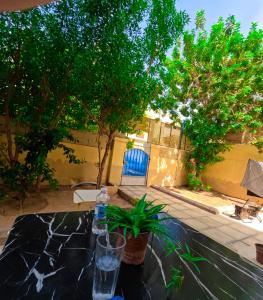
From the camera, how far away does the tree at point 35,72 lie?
3.85 meters

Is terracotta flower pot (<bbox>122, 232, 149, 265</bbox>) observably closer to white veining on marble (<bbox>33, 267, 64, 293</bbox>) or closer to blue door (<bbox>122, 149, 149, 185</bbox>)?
white veining on marble (<bbox>33, 267, 64, 293</bbox>)

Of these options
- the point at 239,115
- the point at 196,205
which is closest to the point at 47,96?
the point at 196,205

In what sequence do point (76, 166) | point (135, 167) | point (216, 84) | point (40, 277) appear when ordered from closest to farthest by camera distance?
point (40, 277)
point (76, 166)
point (216, 84)
point (135, 167)

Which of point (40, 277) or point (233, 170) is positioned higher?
point (40, 277)

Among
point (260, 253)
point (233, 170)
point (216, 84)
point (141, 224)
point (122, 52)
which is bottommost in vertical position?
point (260, 253)

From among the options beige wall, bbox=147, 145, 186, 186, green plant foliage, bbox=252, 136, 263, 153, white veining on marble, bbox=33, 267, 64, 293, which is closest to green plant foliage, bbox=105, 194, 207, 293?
white veining on marble, bbox=33, 267, 64, 293

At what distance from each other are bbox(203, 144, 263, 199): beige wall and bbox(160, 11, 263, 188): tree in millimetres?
1105

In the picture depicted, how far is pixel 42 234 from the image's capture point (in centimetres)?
138

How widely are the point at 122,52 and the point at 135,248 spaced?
438 cm

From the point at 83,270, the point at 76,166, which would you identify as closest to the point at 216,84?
the point at 76,166

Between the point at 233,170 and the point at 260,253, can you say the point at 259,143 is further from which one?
the point at 260,253

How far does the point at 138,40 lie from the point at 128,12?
1.97 ft

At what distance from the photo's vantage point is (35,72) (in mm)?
4195

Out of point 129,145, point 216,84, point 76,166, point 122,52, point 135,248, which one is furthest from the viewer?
point 216,84
